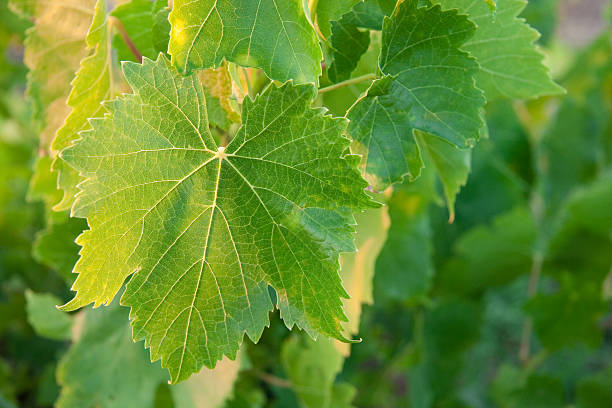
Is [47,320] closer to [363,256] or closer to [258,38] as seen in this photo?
[363,256]

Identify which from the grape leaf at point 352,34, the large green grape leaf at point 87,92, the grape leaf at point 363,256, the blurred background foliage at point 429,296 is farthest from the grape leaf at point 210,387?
the grape leaf at point 352,34

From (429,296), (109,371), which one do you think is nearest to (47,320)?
(109,371)

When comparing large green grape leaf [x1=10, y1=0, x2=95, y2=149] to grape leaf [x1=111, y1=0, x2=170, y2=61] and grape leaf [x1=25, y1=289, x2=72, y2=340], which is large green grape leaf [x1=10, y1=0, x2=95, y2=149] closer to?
grape leaf [x1=111, y1=0, x2=170, y2=61]

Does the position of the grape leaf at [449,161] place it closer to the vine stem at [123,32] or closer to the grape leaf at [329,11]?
the grape leaf at [329,11]

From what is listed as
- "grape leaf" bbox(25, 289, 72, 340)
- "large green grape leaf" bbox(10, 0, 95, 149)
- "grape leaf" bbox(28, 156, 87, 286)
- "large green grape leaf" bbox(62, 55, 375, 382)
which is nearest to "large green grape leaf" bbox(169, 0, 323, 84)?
"large green grape leaf" bbox(62, 55, 375, 382)

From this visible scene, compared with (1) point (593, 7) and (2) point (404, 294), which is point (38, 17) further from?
(1) point (593, 7)

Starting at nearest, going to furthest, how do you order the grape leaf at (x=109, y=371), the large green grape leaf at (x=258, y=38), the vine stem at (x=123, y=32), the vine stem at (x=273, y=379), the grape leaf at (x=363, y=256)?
Result: the large green grape leaf at (x=258, y=38) < the vine stem at (x=123, y=32) < the grape leaf at (x=363, y=256) < the grape leaf at (x=109, y=371) < the vine stem at (x=273, y=379)
